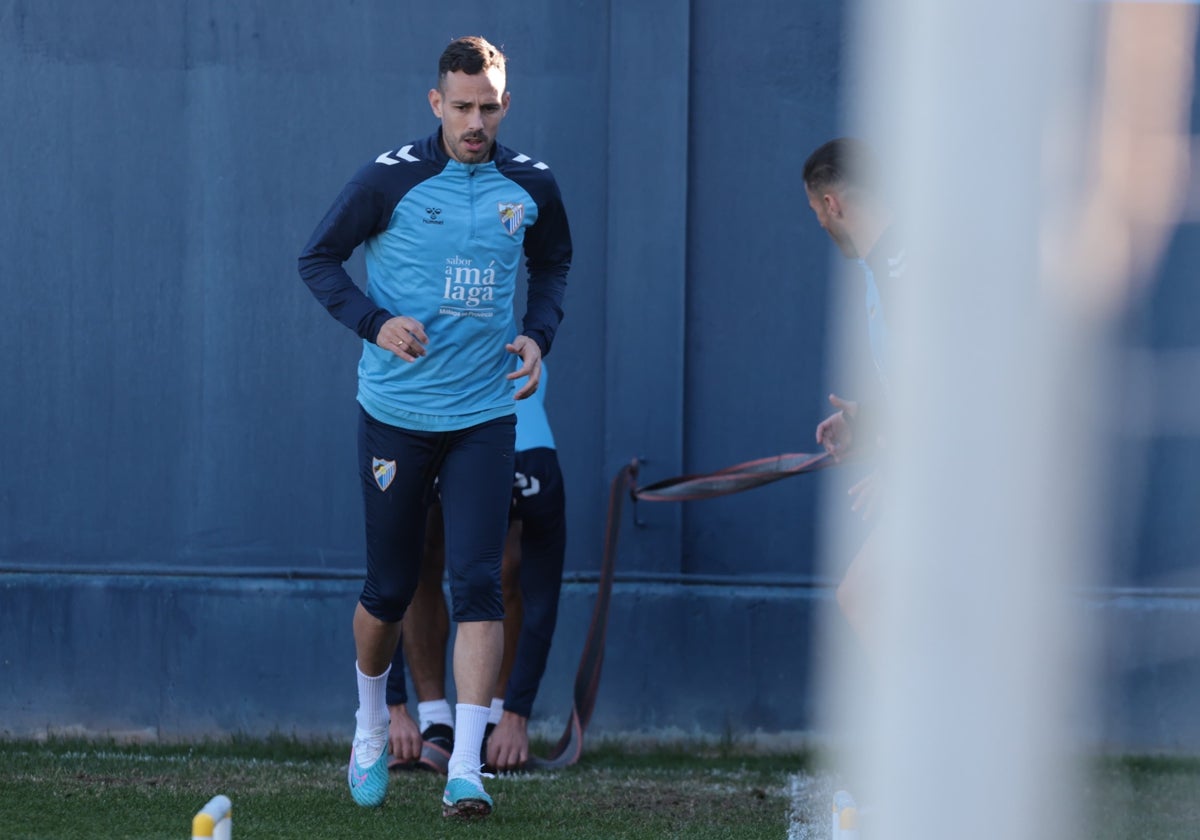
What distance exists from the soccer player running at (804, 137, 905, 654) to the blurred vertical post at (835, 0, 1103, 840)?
2907 millimetres

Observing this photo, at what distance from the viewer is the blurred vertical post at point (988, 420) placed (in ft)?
4.81

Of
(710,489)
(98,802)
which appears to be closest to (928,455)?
(98,802)

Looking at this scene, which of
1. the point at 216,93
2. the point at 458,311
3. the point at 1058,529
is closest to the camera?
the point at 1058,529

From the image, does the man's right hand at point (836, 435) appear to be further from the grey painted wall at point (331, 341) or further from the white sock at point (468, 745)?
the grey painted wall at point (331, 341)

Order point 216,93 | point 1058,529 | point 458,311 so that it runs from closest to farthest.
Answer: point 1058,529 → point 458,311 → point 216,93

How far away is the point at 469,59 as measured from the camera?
458cm

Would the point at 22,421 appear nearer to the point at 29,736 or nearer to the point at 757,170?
the point at 29,736

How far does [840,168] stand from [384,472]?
60.4 inches

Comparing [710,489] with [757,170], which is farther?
[757,170]

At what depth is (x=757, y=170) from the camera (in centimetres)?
620

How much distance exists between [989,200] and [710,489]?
4300 millimetres

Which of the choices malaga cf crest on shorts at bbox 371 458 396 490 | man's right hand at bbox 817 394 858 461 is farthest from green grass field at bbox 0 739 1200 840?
man's right hand at bbox 817 394 858 461

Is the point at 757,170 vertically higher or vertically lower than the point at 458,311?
higher

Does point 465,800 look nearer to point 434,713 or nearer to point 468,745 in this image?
point 468,745
